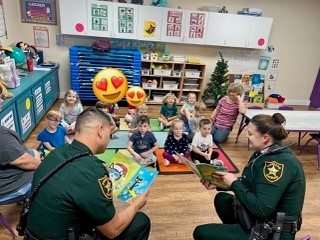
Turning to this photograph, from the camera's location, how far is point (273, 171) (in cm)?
143

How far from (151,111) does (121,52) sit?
4.47 ft

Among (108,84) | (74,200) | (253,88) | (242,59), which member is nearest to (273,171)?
(74,200)

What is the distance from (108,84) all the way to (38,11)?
251 cm

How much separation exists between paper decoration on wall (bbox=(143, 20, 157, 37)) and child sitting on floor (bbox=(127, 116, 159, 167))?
256 centimetres

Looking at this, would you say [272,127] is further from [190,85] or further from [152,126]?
[190,85]

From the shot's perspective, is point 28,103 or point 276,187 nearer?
point 276,187

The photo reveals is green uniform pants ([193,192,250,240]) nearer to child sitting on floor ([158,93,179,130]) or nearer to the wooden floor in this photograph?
the wooden floor

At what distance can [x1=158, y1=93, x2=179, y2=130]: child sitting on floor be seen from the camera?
14.1 ft

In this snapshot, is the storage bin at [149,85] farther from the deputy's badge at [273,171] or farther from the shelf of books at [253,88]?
the deputy's badge at [273,171]

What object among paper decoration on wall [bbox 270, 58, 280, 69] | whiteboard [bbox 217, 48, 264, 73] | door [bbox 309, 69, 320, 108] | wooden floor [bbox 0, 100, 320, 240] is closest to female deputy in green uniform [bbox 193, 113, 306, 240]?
wooden floor [bbox 0, 100, 320, 240]

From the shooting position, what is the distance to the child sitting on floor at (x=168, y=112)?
431cm

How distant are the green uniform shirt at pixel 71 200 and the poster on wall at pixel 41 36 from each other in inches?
186

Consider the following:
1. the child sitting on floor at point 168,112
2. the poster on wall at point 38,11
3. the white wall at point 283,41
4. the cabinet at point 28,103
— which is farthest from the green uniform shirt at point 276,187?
the poster on wall at point 38,11

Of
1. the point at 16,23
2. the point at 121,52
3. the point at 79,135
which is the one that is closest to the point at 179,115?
the point at 121,52
